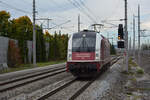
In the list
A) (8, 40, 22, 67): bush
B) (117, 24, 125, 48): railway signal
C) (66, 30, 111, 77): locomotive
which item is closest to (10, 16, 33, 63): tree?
(8, 40, 22, 67): bush

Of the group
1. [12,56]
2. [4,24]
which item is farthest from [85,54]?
[4,24]

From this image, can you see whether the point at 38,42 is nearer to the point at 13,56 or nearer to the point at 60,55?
the point at 60,55

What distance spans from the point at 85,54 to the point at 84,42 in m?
0.94

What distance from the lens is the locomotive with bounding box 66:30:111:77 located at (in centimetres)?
1398

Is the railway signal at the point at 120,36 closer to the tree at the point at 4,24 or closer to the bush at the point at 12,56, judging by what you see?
the bush at the point at 12,56

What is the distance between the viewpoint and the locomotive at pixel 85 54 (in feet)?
45.9

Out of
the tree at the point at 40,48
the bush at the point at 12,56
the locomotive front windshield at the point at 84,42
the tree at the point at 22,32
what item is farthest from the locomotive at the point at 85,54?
the tree at the point at 40,48

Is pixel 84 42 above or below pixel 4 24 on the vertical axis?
below

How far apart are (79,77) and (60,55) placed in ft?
106

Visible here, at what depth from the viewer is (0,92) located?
10289 mm

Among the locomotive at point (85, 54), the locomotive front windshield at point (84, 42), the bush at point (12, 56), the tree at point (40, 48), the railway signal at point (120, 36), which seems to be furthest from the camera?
the tree at point (40, 48)

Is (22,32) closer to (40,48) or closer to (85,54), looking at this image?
(40,48)

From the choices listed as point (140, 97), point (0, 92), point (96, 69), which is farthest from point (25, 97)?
point (96, 69)

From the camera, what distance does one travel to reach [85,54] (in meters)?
14.3
